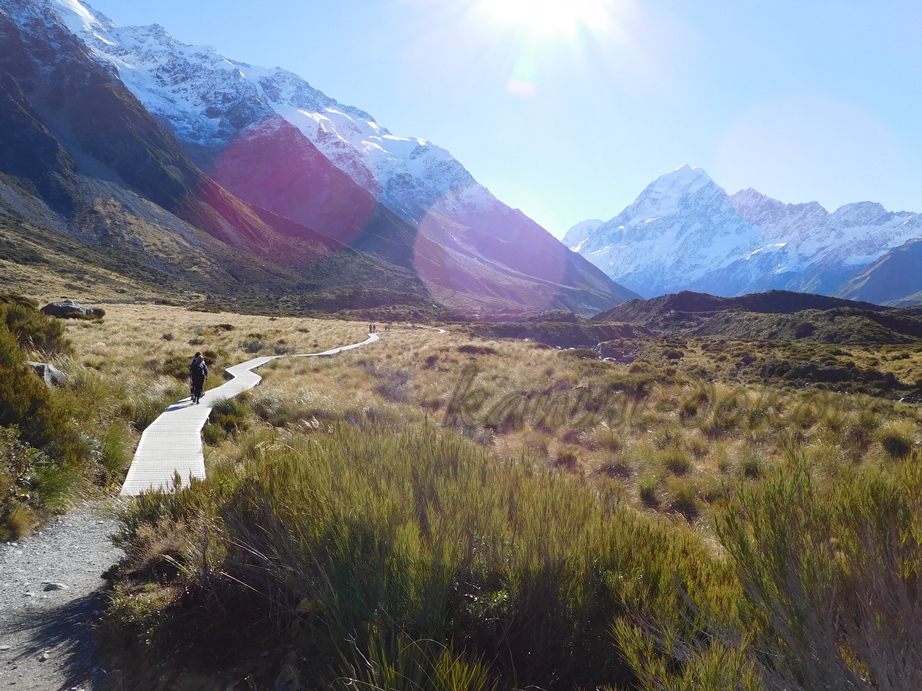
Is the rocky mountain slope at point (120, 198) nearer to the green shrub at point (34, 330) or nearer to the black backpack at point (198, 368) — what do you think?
the green shrub at point (34, 330)

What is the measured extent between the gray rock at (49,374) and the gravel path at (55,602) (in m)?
5.01

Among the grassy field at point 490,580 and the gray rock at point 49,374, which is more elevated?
the grassy field at point 490,580

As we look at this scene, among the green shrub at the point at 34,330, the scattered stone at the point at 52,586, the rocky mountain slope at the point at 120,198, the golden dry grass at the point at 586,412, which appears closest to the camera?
the scattered stone at the point at 52,586

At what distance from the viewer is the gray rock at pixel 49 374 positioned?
9117 millimetres

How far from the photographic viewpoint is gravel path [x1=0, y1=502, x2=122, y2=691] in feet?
10.4

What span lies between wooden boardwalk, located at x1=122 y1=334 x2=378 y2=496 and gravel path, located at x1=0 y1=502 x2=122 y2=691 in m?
0.71

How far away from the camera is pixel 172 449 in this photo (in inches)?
322

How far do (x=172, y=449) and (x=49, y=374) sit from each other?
11.9 feet

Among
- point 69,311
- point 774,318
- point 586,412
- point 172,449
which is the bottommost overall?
point 69,311

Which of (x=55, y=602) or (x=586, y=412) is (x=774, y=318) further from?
(x=55, y=602)

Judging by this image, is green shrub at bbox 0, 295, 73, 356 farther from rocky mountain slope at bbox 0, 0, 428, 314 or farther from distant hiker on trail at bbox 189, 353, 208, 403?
rocky mountain slope at bbox 0, 0, 428, 314

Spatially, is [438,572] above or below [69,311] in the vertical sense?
above

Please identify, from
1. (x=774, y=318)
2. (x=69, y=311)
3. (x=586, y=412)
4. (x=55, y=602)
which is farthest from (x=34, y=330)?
(x=774, y=318)

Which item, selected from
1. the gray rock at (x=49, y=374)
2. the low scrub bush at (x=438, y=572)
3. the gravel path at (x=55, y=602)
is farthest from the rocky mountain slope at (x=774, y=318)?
the gravel path at (x=55, y=602)
